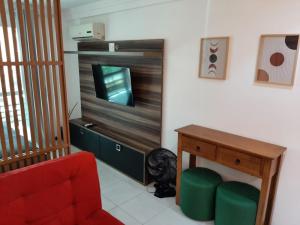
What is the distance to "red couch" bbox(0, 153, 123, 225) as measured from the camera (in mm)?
1479

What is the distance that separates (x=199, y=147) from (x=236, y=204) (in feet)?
2.05

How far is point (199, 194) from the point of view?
7.95 feet

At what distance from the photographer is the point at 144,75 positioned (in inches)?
129

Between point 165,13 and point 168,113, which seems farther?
point 168,113

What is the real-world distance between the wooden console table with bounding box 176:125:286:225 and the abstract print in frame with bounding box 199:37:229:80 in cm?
63

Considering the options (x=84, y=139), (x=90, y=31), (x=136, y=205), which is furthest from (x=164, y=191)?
(x=90, y=31)

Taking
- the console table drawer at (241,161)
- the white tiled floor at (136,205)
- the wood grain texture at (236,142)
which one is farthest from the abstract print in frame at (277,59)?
the white tiled floor at (136,205)

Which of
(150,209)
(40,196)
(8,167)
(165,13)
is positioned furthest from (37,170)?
(165,13)

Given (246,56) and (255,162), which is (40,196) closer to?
(255,162)

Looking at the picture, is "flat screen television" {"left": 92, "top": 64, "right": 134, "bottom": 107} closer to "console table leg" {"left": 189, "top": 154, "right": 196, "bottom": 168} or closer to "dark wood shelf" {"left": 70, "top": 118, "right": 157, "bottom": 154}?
"dark wood shelf" {"left": 70, "top": 118, "right": 157, "bottom": 154}

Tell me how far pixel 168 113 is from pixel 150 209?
121 cm

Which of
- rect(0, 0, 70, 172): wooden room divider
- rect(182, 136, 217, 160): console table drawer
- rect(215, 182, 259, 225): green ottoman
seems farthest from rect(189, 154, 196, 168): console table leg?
rect(0, 0, 70, 172): wooden room divider

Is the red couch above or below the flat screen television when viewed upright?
below

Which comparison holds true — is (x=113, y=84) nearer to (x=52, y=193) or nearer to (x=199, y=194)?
(x=199, y=194)
